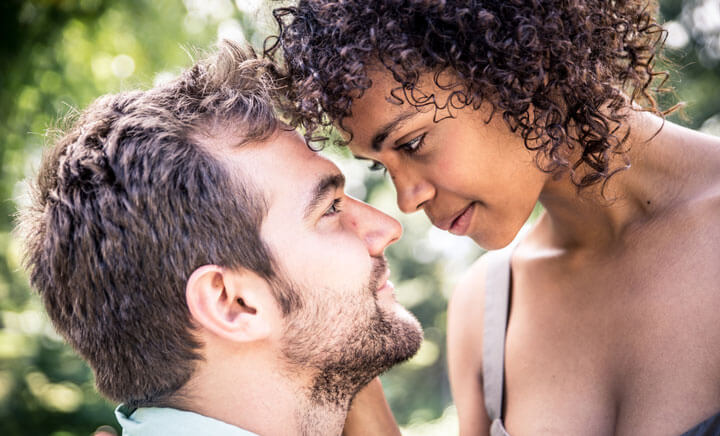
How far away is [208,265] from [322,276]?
0.35 m

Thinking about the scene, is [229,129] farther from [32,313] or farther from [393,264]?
[393,264]

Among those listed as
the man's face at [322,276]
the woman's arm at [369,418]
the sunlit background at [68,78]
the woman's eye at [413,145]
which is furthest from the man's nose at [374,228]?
the sunlit background at [68,78]

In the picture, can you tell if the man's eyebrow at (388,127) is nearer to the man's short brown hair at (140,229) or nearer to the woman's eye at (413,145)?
the woman's eye at (413,145)

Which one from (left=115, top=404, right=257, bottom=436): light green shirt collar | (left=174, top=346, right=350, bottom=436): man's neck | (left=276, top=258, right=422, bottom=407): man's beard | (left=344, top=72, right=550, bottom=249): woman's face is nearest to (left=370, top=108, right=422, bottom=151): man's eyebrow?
(left=344, top=72, right=550, bottom=249): woman's face

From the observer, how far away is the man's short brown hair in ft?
5.88

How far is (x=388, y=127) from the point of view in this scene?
5.98 ft

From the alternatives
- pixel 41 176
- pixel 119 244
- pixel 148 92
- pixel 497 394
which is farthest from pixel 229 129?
pixel 497 394

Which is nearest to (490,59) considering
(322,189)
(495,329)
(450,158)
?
(450,158)

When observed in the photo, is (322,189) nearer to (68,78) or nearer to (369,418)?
(369,418)

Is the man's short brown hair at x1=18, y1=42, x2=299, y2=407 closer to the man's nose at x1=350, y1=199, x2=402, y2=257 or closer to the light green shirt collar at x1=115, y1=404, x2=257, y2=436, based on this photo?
the light green shirt collar at x1=115, y1=404, x2=257, y2=436

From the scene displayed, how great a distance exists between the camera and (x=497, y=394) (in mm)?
2322

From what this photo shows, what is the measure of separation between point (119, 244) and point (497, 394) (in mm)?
1424

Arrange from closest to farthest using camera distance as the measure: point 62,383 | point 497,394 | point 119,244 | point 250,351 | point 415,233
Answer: point 119,244
point 250,351
point 497,394
point 62,383
point 415,233

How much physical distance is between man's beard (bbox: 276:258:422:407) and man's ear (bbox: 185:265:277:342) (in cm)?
10
